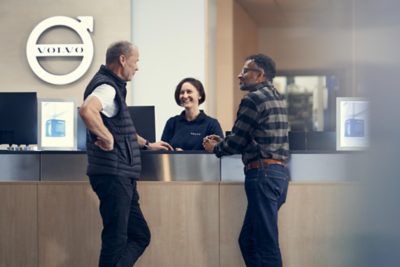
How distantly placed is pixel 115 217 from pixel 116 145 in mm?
351

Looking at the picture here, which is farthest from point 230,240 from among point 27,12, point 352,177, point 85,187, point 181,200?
point 27,12

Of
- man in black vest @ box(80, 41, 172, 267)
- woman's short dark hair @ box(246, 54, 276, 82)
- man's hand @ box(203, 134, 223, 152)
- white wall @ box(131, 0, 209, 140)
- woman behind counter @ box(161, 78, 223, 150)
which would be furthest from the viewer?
white wall @ box(131, 0, 209, 140)

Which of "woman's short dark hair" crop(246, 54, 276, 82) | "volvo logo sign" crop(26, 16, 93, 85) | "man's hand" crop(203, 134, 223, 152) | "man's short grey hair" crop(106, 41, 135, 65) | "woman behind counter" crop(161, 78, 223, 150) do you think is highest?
"volvo logo sign" crop(26, 16, 93, 85)

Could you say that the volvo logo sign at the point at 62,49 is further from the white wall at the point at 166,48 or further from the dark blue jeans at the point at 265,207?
the dark blue jeans at the point at 265,207

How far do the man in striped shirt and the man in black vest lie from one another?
0.53m

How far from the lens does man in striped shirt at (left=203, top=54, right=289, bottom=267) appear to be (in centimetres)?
345

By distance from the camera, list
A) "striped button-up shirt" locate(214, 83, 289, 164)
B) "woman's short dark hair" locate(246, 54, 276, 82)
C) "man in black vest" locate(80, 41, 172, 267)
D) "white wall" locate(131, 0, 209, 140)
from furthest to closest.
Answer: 1. "white wall" locate(131, 0, 209, 140)
2. "woman's short dark hair" locate(246, 54, 276, 82)
3. "striped button-up shirt" locate(214, 83, 289, 164)
4. "man in black vest" locate(80, 41, 172, 267)

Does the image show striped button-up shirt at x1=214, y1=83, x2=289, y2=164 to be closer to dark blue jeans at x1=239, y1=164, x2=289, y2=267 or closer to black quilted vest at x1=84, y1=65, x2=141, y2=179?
dark blue jeans at x1=239, y1=164, x2=289, y2=267

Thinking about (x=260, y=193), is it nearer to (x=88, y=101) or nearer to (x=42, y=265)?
(x=88, y=101)

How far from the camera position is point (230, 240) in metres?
3.97

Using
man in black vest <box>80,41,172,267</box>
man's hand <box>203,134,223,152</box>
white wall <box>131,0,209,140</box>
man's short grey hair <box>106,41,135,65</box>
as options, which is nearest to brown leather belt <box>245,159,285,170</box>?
man's hand <box>203,134,223,152</box>

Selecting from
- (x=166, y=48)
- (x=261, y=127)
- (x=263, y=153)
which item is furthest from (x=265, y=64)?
(x=166, y=48)

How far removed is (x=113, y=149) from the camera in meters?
3.40

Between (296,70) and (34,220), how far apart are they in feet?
38.4
